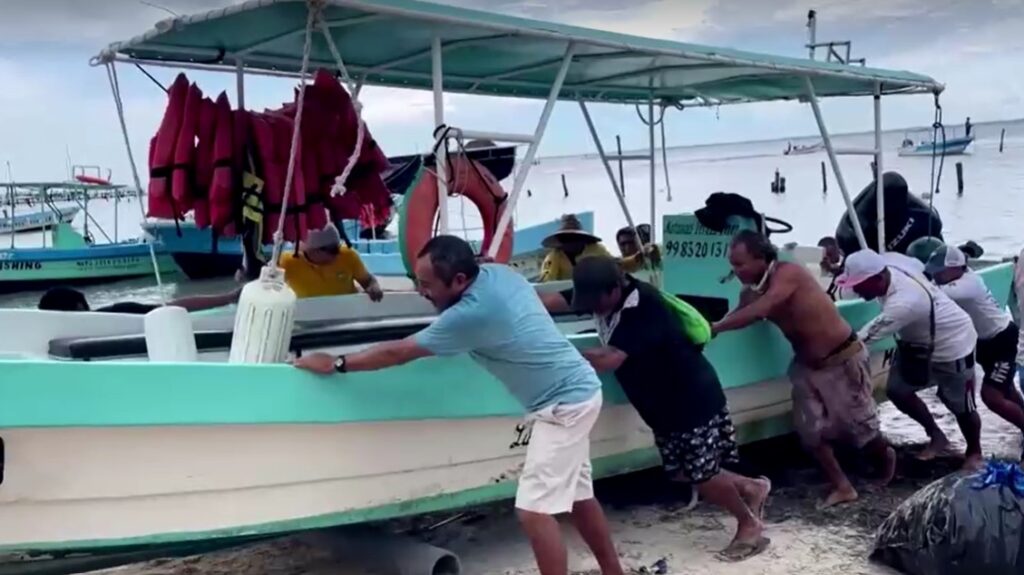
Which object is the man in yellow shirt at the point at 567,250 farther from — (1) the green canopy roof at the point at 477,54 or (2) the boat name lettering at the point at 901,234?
(2) the boat name lettering at the point at 901,234

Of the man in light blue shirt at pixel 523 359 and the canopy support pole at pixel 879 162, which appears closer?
the man in light blue shirt at pixel 523 359

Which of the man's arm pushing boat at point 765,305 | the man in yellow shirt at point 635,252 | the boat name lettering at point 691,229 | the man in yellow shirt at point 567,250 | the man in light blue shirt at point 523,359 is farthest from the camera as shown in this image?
the man in yellow shirt at point 635,252

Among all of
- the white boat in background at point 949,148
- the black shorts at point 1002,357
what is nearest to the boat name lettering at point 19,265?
the black shorts at point 1002,357

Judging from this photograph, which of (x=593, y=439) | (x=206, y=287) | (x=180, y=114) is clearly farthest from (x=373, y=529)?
(x=206, y=287)

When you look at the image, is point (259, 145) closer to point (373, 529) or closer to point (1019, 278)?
point (373, 529)

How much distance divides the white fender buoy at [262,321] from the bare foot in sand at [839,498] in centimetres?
295

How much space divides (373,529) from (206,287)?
17179 mm

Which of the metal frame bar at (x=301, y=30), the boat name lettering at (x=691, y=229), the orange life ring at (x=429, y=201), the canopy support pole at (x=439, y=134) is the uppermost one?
the metal frame bar at (x=301, y=30)

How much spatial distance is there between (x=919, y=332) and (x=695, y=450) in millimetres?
1899

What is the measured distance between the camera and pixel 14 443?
3305mm

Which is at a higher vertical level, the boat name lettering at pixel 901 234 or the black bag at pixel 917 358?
the boat name lettering at pixel 901 234

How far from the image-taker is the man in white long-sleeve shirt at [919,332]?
5340mm

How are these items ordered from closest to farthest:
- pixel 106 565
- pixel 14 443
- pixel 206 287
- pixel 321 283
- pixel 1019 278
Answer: pixel 14 443 < pixel 106 565 < pixel 1019 278 < pixel 321 283 < pixel 206 287

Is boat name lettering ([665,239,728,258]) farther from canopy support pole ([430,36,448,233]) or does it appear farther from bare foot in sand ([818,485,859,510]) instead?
canopy support pole ([430,36,448,233])
